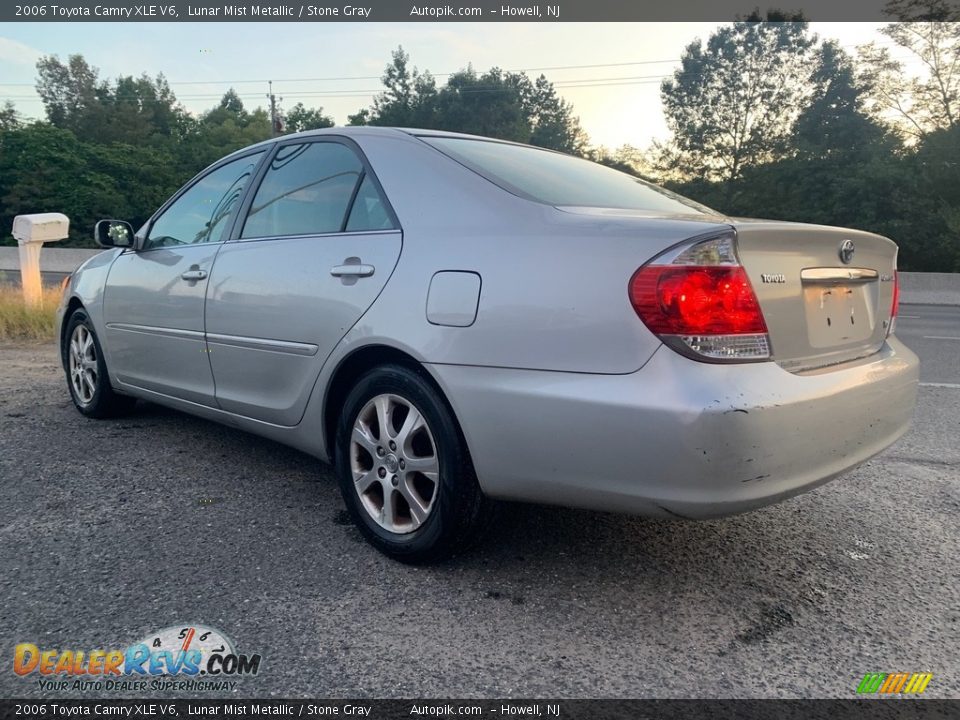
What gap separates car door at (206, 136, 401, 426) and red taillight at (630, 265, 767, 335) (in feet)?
3.17

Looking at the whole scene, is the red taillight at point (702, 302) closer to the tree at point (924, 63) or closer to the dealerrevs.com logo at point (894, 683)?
the dealerrevs.com logo at point (894, 683)

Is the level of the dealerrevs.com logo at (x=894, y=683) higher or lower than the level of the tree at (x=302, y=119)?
lower

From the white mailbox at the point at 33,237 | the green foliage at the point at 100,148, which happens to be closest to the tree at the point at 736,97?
the green foliage at the point at 100,148

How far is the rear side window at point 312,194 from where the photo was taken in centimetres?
296

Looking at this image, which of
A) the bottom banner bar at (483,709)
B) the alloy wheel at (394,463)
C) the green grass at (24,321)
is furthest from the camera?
the green grass at (24,321)

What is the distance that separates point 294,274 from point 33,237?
8.00 meters

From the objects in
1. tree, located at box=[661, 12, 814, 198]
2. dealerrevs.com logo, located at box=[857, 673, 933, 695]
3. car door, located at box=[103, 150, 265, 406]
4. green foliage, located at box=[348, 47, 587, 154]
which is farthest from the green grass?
green foliage, located at box=[348, 47, 587, 154]

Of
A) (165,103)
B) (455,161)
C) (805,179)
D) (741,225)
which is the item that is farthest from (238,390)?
(165,103)

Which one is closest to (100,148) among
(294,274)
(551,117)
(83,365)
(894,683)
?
(551,117)

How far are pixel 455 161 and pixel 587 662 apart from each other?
1.76 metres

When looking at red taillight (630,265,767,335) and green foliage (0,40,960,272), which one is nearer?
red taillight (630,265,767,335)

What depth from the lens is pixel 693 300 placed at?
2035mm

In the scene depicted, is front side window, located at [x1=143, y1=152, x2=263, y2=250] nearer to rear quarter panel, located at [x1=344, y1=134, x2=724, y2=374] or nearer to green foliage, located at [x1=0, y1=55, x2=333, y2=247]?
rear quarter panel, located at [x1=344, y1=134, x2=724, y2=374]

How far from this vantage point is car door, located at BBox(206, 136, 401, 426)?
9.07ft
